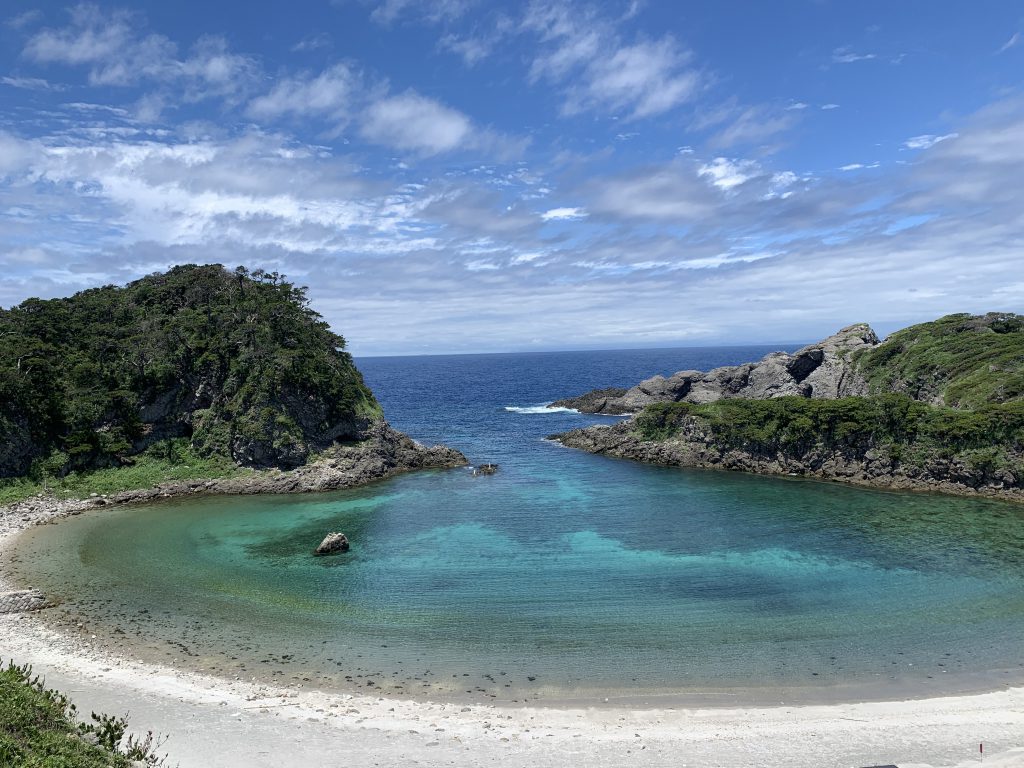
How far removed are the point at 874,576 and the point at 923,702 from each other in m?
12.4

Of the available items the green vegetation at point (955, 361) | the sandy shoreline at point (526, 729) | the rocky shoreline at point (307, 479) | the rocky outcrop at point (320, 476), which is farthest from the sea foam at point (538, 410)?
the sandy shoreline at point (526, 729)

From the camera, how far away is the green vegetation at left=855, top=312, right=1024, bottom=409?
55.8m

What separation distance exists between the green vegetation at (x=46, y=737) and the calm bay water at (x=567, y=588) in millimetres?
7185

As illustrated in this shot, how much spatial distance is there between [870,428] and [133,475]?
6269 centimetres

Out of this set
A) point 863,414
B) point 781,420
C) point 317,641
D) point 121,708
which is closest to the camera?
point 121,708

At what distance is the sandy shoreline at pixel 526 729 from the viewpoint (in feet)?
55.7

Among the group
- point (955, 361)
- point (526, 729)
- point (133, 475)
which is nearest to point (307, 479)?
point (133, 475)

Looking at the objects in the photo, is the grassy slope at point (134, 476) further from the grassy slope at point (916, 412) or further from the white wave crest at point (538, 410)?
the white wave crest at point (538, 410)

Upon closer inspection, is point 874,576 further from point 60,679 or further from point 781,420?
point 60,679

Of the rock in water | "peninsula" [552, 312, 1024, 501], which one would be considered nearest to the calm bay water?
the rock in water

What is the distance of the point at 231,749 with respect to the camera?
17.3 meters

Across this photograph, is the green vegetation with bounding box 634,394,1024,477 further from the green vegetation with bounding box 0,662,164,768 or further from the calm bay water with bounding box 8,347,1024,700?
the green vegetation with bounding box 0,662,164,768

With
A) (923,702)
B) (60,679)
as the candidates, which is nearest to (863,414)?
(923,702)

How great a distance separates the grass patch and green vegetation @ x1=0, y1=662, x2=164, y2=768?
36.7 metres
